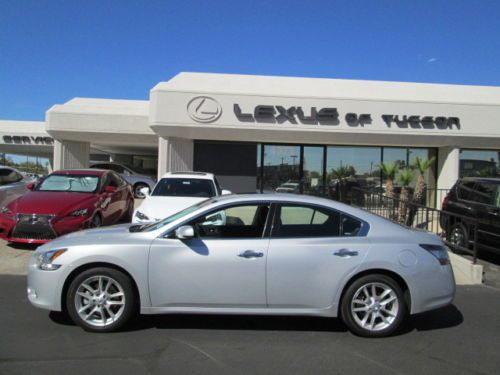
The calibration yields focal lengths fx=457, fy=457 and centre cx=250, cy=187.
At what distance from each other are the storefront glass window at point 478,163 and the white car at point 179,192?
1124cm

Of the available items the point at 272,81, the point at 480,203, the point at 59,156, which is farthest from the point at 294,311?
the point at 59,156

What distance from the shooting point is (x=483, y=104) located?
16.1 m

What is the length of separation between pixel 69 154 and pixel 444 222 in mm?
15620

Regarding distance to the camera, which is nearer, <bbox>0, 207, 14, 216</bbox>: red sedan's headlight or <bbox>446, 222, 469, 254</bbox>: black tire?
<bbox>0, 207, 14, 216</bbox>: red sedan's headlight

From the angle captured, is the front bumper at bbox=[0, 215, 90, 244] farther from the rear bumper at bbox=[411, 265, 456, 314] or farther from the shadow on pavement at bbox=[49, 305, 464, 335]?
the rear bumper at bbox=[411, 265, 456, 314]

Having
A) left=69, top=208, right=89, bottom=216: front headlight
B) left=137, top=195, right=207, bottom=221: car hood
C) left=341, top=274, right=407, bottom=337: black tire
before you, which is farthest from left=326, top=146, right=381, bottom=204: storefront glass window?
left=341, top=274, right=407, bottom=337: black tire

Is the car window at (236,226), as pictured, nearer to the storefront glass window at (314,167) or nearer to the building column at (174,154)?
the building column at (174,154)

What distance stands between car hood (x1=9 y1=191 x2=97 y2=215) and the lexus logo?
6679mm

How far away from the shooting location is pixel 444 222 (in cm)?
1041

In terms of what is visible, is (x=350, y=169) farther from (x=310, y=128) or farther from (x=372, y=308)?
(x=372, y=308)

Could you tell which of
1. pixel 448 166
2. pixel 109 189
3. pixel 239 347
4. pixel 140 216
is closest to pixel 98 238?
pixel 239 347

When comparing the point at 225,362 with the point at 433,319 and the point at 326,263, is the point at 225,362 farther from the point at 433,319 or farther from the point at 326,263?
the point at 433,319

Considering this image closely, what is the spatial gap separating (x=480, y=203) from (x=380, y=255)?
20.5 ft

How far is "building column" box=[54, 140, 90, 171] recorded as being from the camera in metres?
19.6
